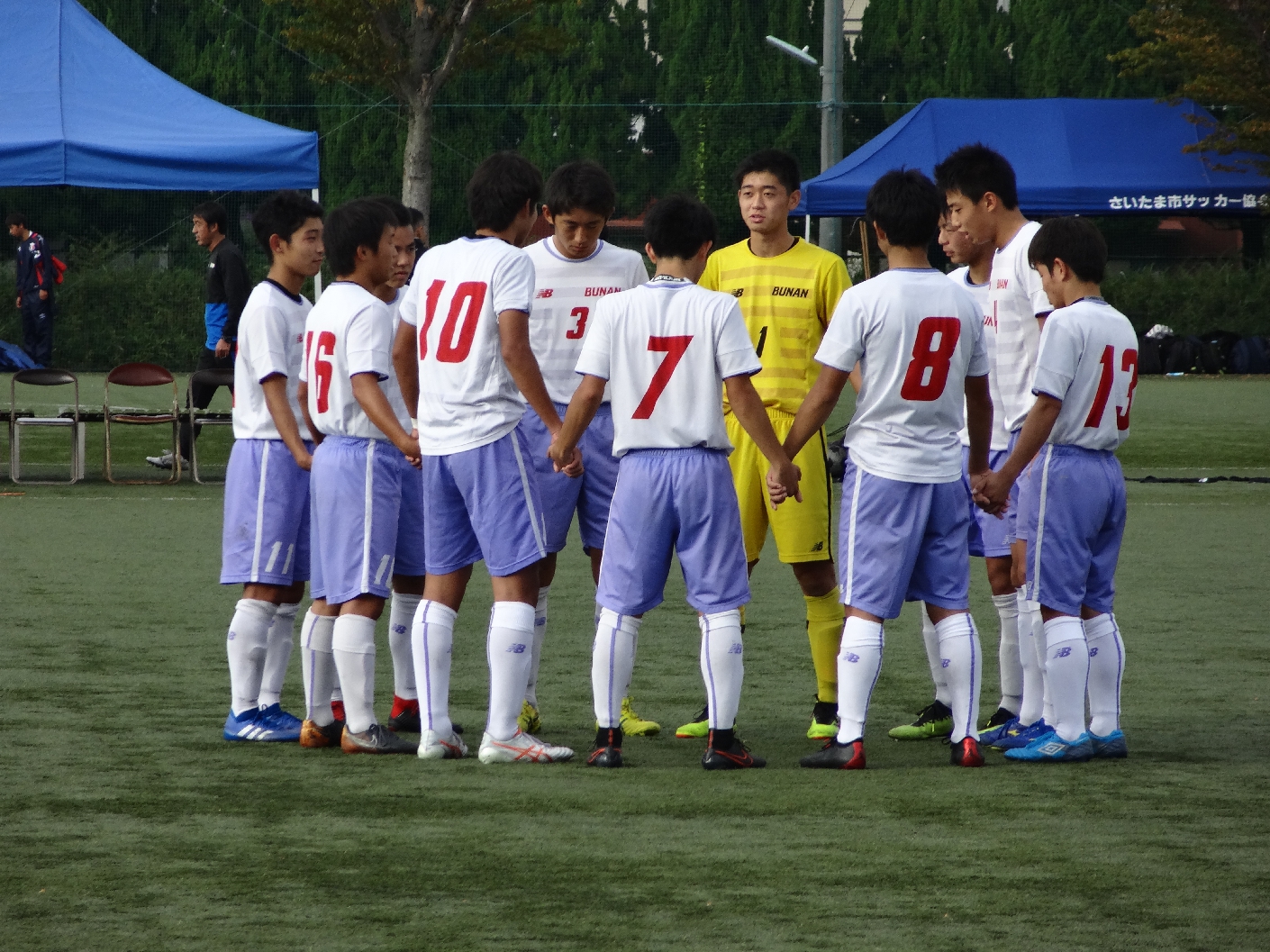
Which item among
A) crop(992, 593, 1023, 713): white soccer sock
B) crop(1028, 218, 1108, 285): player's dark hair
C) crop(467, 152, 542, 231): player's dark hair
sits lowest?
crop(992, 593, 1023, 713): white soccer sock

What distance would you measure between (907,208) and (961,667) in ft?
4.50

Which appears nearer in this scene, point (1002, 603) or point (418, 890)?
point (418, 890)

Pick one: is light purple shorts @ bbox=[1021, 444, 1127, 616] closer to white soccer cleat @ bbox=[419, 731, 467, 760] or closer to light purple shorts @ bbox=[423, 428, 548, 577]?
light purple shorts @ bbox=[423, 428, 548, 577]

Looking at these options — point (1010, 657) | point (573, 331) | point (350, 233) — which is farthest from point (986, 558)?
point (350, 233)

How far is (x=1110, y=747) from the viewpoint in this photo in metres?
5.33

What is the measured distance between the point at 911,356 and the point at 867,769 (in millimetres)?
1237

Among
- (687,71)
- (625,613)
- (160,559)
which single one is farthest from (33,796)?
(687,71)

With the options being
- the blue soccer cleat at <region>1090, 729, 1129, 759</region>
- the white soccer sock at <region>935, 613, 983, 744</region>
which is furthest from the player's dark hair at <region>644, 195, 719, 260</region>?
the blue soccer cleat at <region>1090, 729, 1129, 759</region>

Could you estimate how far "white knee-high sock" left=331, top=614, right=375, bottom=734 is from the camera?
526 centimetres

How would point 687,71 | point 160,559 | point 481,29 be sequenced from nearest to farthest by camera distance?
point 160,559 < point 481,29 < point 687,71

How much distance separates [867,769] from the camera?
5168 mm

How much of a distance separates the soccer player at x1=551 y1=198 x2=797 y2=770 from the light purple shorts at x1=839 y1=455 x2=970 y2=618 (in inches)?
8.6

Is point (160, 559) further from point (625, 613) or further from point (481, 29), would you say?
point (481, 29)

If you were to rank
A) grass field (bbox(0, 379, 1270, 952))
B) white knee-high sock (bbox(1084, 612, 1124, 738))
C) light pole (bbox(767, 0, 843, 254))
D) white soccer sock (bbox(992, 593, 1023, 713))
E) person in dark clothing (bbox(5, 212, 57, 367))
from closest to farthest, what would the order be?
grass field (bbox(0, 379, 1270, 952))
white knee-high sock (bbox(1084, 612, 1124, 738))
white soccer sock (bbox(992, 593, 1023, 713))
person in dark clothing (bbox(5, 212, 57, 367))
light pole (bbox(767, 0, 843, 254))
